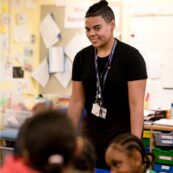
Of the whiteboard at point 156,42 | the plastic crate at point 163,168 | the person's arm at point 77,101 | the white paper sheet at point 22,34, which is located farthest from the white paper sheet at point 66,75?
the person's arm at point 77,101

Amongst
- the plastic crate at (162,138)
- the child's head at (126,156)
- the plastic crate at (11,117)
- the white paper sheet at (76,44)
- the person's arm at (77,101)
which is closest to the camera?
the child's head at (126,156)

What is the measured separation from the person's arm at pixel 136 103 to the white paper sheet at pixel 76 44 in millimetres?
2073

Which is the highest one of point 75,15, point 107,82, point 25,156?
point 75,15

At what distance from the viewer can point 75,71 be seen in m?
1.85

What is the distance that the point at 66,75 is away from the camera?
3.77 metres

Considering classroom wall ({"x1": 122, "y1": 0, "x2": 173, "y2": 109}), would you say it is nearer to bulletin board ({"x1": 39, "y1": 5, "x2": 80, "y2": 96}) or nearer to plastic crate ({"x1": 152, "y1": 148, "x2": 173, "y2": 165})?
plastic crate ({"x1": 152, "y1": 148, "x2": 173, "y2": 165})

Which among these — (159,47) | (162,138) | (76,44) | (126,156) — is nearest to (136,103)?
(126,156)

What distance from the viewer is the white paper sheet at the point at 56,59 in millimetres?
3771

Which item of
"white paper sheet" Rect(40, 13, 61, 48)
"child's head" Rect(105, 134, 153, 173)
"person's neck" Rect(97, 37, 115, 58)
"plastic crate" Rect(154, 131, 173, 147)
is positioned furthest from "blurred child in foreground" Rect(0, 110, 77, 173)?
"white paper sheet" Rect(40, 13, 61, 48)

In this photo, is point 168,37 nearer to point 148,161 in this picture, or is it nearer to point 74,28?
point 74,28

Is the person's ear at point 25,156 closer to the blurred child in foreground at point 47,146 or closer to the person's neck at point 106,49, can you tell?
the blurred child in foreground at point 47,146

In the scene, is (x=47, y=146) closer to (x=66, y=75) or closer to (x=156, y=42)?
(x=156, y=42)

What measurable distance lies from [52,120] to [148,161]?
0.78m

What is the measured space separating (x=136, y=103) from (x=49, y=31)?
2.36 m
